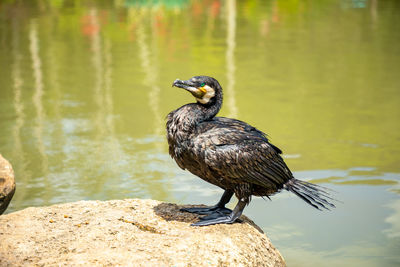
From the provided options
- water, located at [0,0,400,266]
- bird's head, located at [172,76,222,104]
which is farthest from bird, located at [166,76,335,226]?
water, located at [0,0,400,266]

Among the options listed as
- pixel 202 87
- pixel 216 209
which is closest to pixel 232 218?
pixel 216 209

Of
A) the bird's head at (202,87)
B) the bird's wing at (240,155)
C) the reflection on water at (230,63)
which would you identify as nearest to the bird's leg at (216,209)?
the bird's wing at (240,155)

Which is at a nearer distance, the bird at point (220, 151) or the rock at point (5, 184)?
the bird at point (220, 151)

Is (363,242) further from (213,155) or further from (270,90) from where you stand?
(270,90)

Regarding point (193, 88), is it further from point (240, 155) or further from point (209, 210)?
point (209, 210)

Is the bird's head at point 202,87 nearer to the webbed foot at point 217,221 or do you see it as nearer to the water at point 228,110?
the webbed foot at point 217,221

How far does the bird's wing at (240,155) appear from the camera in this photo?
16.0 feet

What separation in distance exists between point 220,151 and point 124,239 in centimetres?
105

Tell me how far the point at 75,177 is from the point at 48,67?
7.57 metres

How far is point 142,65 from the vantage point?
50.6ft

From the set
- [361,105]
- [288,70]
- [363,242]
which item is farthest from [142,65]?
[363,242]

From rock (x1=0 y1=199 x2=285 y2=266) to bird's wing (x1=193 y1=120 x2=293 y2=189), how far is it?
50cm

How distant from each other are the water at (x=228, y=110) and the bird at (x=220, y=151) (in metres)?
1.53

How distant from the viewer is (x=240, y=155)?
4926 mm
